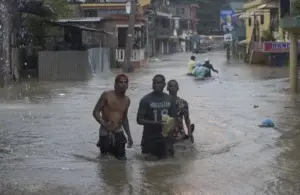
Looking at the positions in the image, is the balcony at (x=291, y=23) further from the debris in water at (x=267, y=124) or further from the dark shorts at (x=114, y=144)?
the dark shorts at (x=114, y=144)

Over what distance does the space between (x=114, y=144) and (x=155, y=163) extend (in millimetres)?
641

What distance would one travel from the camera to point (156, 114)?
30.0 ft

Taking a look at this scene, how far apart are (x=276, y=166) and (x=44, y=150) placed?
362 centimetres

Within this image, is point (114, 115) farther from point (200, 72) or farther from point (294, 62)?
point (200, 72)

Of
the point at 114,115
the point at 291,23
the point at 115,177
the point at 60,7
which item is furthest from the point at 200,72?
the point at 115,177

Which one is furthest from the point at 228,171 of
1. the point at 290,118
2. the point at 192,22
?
the point at 192,22

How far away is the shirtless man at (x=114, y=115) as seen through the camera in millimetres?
8984

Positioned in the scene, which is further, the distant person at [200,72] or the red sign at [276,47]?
the red sign at [276,47]

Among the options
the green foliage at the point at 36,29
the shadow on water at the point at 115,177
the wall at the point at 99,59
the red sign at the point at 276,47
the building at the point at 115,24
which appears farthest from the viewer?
the building at the point at 115,24

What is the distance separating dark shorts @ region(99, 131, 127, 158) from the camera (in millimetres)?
9062

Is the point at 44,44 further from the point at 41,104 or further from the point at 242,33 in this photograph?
the point at 242,33

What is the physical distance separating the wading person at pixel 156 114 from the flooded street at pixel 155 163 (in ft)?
0.86

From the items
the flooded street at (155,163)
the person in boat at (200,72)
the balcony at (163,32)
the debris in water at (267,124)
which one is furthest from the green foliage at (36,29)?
the balcony at (163,32)

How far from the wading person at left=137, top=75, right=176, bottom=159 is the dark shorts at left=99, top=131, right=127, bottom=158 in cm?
34
